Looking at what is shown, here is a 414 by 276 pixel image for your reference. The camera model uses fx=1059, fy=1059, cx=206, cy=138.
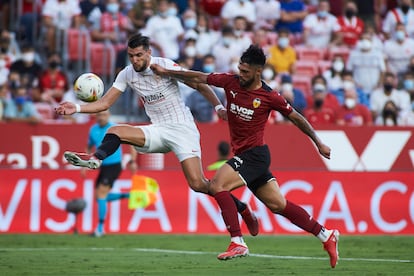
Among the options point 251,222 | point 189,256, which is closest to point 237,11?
point 189,256

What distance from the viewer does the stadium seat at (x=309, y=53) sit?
80.1 feet

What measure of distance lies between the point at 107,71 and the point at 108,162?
5.27m

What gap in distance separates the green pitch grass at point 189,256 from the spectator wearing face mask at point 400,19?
8.76 metres

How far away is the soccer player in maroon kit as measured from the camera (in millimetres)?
12188

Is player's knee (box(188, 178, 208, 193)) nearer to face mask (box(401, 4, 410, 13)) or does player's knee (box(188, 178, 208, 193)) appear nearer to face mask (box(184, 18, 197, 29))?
face mask (box(184, 18, 197, 29))

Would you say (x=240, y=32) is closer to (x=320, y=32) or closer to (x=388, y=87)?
(x=320, y=32)

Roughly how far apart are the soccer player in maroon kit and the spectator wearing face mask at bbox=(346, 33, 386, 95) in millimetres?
11735

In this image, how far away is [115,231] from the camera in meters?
18.7

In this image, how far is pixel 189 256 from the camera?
1459 centimetres

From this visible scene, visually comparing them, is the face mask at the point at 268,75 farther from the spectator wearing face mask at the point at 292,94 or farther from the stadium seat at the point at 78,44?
the stadium seat at the point at 78,44

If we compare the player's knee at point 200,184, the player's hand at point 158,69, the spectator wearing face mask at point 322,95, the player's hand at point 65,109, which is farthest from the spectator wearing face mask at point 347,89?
the player's hand at point 65,109

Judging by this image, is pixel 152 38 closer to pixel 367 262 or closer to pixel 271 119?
pixel 271 119

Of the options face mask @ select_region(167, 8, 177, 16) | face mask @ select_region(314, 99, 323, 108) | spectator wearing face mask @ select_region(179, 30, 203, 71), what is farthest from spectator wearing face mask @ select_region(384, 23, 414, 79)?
face mask @ select_region(167, 8, 177, 16)

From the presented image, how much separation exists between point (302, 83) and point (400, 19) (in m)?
3.60
